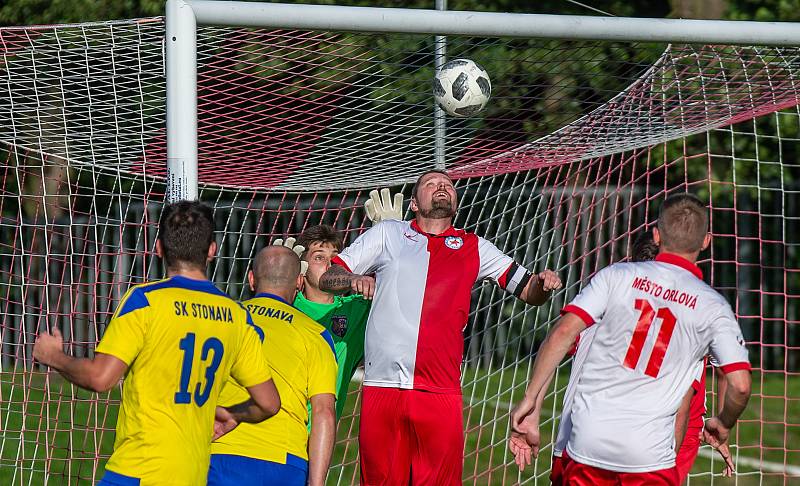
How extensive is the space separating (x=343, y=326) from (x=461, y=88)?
151 centimetres

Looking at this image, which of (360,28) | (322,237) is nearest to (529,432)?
(322,237)

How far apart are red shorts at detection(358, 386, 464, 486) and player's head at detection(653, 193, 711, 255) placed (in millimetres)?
1698

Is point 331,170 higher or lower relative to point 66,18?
lower

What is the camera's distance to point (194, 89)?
572cm

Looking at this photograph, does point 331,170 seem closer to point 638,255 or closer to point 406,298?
point 406,298

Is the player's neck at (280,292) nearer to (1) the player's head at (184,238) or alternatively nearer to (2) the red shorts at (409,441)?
(1) the player's head at (184,238)

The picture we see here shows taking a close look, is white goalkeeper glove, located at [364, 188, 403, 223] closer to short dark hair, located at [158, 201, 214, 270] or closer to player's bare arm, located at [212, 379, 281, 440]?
player's bare arm, located at [212, 379, 281, 440]

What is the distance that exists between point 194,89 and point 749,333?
10.9 metres

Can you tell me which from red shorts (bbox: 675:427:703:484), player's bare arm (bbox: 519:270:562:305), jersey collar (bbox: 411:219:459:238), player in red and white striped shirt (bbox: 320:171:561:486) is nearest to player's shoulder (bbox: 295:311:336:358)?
player in red and white striped shirt (bbox: 320:171:561:486)

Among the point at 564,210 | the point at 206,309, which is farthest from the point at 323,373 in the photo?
the point at 564,210

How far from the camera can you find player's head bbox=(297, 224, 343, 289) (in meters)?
6.13

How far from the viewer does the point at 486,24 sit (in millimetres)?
6156

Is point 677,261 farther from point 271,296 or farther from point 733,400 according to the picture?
point 271,296

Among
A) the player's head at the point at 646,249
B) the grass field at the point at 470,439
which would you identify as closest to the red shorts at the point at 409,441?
the player's head at the point at 646,249
